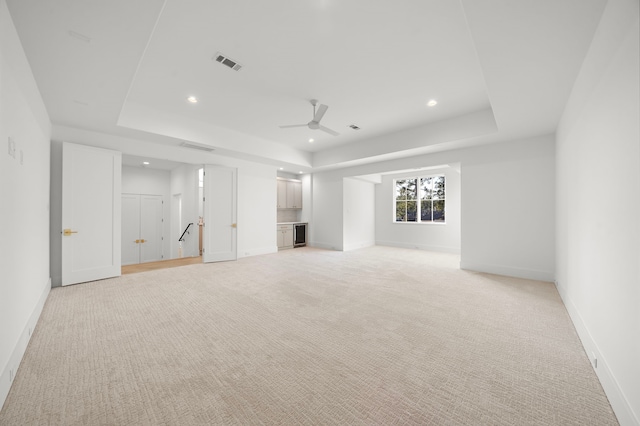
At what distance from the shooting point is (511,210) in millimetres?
4805

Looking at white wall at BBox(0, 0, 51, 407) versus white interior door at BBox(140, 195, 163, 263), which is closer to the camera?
white wall at BBox(0, 0, 51, 407)

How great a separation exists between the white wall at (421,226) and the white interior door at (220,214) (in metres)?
5.22

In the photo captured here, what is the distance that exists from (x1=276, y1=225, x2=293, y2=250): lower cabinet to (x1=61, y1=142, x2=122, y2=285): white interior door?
168 inches

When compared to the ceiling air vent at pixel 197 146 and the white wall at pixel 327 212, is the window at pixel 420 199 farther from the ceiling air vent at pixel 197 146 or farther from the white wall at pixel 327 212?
the ceiling air vent at pixel 197 146

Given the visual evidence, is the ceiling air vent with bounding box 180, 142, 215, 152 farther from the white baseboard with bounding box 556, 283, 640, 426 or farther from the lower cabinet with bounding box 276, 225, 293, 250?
the white baseboard with bounding box 556, 283, 640, 426

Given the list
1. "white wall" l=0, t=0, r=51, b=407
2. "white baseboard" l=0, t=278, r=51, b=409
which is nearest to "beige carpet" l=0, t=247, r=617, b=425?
"white baseboard" l=0, t=278, r=51, b=409

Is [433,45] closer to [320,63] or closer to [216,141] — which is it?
[320,63]

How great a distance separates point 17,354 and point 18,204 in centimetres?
127

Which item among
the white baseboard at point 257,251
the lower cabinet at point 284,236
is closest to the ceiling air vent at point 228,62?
the white baseboard at point 257,251

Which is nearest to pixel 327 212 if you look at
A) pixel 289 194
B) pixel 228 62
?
pixel 289 194

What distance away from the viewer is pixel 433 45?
280 cm

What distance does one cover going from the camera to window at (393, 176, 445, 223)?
25.9 ft

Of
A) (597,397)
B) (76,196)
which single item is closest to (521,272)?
(597,397)

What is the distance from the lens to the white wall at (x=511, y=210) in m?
4.45
